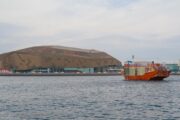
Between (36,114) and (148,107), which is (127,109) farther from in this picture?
(36,114)

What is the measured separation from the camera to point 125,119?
44.3 metres

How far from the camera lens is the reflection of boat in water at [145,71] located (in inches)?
5531

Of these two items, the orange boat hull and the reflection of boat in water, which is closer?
the orange boat hull

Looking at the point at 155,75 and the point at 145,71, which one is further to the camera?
the point at 145,71

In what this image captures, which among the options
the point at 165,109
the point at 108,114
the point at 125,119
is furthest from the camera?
the point at 165,109

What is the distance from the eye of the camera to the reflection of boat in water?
461ft

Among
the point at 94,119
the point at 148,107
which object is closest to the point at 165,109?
the point at 148,107

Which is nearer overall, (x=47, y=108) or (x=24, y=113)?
(x=24, y=113)

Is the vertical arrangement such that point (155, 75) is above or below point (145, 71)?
below

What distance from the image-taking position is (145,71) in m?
146

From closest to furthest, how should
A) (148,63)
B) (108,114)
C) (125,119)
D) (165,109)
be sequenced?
(125,119)
(108,114)
(165,109)
(148,63)

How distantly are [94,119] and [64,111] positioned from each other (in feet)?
24.4

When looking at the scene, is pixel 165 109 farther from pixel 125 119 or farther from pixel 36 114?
pixel 36 114

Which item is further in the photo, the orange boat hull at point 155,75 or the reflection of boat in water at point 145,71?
the reflection of boat in water at point 145,71
